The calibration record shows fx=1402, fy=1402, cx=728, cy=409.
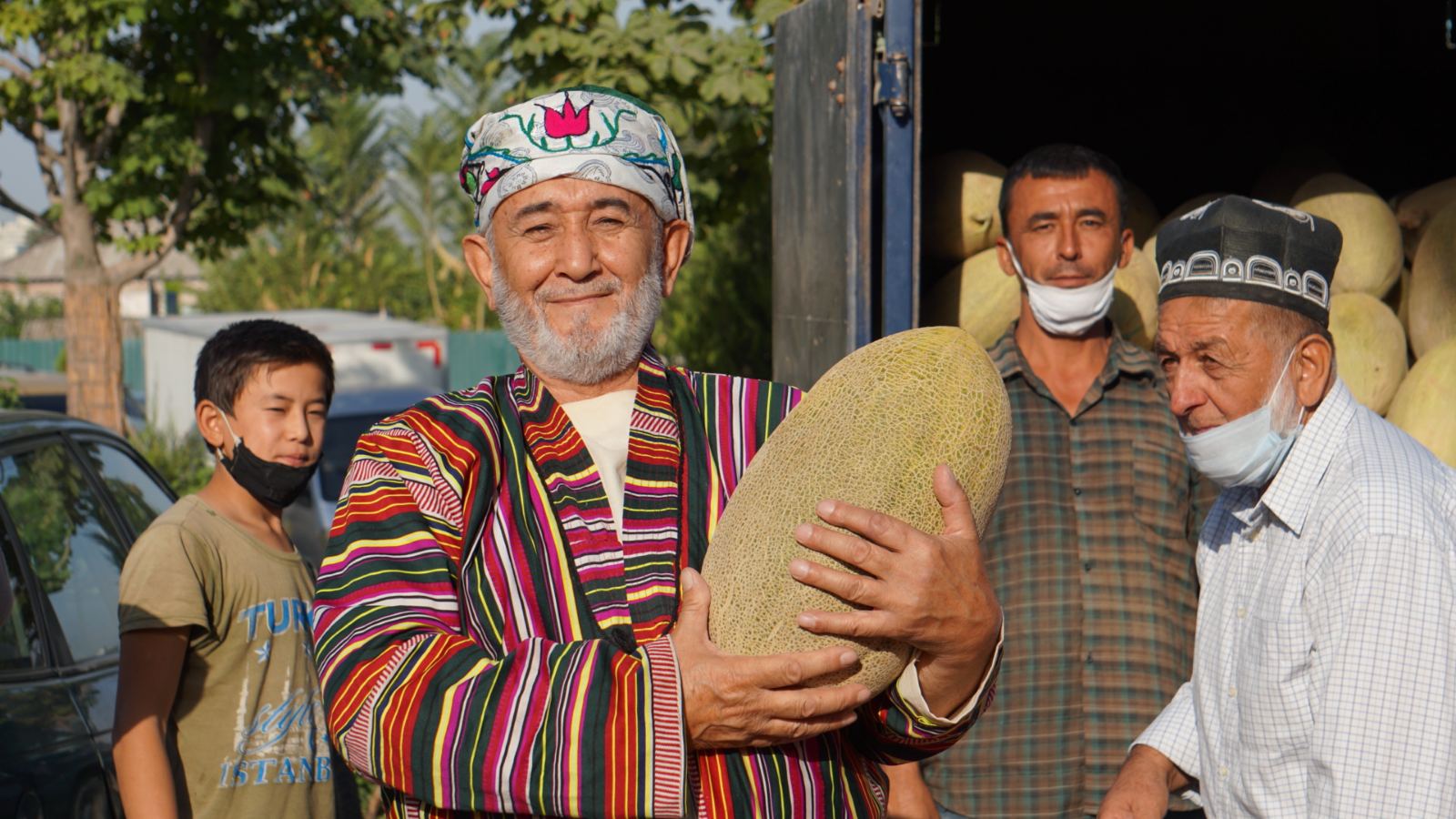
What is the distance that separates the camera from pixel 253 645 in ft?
10.6

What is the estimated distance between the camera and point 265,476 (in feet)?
11.4

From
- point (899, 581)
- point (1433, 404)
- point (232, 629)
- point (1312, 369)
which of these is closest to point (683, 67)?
point (1433, 404)

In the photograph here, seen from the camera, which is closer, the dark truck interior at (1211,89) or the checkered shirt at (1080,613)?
the checkered shirt at (1080,613)

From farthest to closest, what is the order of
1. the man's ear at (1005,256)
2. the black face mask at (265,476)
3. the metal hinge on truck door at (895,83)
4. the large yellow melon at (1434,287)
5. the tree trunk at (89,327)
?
the tree trunk at (89,327) < the large yellow melon at (1434,287) < the man's ear at (1005,256) < the metal hinge on truck door at (895,83) < the black face mask at (265,476)

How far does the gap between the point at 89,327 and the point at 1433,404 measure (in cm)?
992

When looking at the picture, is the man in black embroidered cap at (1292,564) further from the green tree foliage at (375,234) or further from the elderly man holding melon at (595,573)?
the green tree foliage at (375,234)

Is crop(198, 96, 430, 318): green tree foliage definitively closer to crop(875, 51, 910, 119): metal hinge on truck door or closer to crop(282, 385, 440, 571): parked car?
crop(282, 385, 440, 571): parked car

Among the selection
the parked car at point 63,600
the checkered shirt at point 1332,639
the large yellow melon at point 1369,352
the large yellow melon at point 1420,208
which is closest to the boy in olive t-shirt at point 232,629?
the parked car at point 63,600

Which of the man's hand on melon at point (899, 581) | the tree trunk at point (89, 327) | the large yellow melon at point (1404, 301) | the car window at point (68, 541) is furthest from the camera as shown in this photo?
the tree trunk at point (89, 327)

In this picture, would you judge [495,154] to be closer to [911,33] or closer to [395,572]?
[395,572]

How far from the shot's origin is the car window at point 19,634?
3.52 m

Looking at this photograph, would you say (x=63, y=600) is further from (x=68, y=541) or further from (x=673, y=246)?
(x=673, y=246)

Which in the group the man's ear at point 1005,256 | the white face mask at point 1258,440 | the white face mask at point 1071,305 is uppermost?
the man's ear at point 1005,256

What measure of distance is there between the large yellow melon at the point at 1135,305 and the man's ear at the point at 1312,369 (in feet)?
5.75
